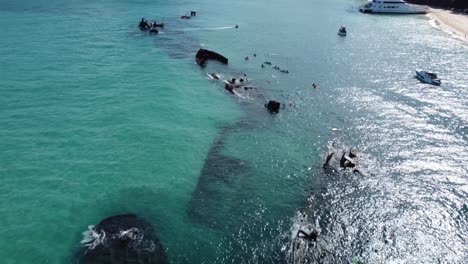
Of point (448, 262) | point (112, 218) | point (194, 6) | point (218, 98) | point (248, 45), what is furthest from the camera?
point (194, 6)

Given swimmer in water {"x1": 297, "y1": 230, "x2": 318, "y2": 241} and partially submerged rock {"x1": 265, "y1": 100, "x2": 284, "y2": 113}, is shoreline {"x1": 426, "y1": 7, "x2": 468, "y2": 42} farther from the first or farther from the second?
swimmer in water {"x1": 297, "y1": 230, "x2": 318, "y2": 241}

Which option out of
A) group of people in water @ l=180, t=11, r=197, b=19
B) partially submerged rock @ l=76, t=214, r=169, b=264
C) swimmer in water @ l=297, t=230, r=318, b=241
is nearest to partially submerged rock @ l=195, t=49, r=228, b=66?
group of people in water @ l=180, t=11, r=197, b=19

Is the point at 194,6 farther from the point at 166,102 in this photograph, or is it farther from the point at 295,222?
the point at 295,222

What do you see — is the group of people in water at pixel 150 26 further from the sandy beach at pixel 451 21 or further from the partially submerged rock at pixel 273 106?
the sandy beach at pixel 451 21

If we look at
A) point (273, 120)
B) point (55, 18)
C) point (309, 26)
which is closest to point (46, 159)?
point (273, 120)

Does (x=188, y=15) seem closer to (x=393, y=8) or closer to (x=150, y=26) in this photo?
(x=150, y=26)

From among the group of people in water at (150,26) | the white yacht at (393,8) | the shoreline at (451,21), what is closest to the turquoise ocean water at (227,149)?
the group of people in water at (150,26)

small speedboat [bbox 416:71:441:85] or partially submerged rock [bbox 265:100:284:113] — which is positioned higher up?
small speedboat [bbox 416:71:441:85]
